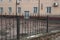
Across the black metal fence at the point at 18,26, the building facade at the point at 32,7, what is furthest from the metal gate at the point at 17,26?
the building facade at the point at 32,7

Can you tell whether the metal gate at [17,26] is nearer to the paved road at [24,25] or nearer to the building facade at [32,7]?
the paved road at [24,25]

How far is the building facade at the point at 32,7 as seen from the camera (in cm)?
2456

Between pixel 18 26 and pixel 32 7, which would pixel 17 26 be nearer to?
pixel 18 26

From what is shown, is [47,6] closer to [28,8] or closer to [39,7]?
[39,7]

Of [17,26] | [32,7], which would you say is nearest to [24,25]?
[17,26]

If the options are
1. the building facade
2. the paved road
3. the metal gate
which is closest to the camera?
the metal gate

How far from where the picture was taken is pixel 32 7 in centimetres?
→ 2547

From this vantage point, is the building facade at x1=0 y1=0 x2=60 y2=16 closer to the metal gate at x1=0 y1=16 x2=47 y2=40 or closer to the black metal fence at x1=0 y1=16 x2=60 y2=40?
the black metal fence at x1=0 y1=16 x2=60 y2=40

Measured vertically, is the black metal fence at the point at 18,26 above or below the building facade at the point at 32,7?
below

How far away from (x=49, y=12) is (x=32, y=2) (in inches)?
109

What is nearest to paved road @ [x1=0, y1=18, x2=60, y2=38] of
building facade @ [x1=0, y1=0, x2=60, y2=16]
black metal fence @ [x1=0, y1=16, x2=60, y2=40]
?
black metal fence @ [x1=0, y1=16, x2=60, y2=40]

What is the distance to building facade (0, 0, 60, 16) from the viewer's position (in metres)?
24.6

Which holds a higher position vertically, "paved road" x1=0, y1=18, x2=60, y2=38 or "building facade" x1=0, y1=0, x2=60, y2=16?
"building facade" x1=0, y1=0, x2=60, y2=16

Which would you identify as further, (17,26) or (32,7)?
(32,7)
